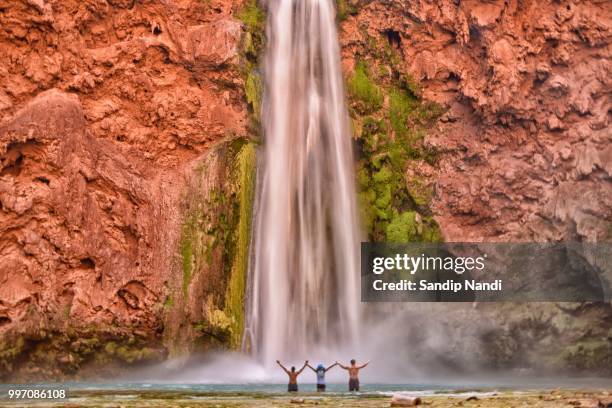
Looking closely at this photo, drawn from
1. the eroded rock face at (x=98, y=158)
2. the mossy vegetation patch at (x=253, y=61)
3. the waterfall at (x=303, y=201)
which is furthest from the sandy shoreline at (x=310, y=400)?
the mossy vegetation patch at (x=253, y=61)

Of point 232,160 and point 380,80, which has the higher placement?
point 380,80

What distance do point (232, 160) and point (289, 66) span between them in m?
3.75

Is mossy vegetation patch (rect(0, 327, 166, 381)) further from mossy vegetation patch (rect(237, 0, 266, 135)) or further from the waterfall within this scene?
mossy vegetation patch (rect(237, 0, 266, 135))

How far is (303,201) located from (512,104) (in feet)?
24.7

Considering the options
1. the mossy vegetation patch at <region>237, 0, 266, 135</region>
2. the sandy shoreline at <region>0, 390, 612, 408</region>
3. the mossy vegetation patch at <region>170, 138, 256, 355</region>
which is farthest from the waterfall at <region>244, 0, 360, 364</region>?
the sandy shoreline at <region>0, 390, 612, 408</region>

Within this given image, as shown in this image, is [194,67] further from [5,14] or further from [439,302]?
[439,302]

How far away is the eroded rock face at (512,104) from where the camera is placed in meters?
31.0

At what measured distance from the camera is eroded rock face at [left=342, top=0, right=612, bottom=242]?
3095cm

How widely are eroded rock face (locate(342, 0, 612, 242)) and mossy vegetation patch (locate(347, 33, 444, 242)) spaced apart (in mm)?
371

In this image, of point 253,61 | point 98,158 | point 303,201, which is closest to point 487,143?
point 303,201

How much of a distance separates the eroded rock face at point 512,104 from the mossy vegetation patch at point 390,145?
14.6 inches

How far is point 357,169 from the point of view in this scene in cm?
3216

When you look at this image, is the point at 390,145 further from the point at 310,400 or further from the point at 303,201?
the point at 310,400

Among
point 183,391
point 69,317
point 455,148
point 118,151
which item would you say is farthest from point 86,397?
point 455,148
